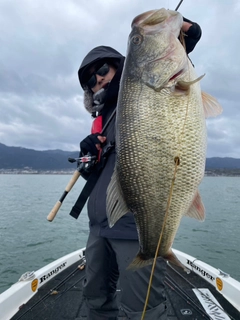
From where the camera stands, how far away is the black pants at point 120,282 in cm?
229

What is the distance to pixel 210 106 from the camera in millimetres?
2135

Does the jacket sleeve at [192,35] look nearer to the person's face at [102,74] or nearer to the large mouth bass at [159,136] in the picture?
the large mouth bass at [159,136]

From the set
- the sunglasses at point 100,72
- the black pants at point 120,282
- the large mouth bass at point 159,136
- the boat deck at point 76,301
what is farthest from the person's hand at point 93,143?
the boat deck at point 76,301

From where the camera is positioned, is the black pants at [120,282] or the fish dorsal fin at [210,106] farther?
the black pants at [120,282]

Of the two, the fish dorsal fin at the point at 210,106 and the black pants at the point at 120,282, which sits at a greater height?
the fish dorsal fin at the point at 210,106

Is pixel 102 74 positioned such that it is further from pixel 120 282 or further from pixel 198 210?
pixel 120 282

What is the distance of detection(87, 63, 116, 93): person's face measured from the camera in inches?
121

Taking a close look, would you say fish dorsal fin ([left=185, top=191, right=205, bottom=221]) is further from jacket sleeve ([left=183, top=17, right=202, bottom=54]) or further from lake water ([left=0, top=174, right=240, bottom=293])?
lake water ([left=0, top=174, right=240, bottom=293])

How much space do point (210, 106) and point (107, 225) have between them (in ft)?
4.72

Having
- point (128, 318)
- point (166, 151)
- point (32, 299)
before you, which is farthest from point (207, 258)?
point (166, 151)

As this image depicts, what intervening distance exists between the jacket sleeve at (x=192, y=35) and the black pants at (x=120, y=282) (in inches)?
75.8

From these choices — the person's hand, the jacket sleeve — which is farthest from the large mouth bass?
the person's hand

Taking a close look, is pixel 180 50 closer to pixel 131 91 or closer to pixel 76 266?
pixel 131 91

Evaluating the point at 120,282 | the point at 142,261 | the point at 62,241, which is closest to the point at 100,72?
the point at 142,261
